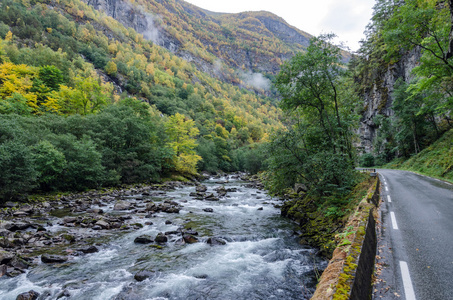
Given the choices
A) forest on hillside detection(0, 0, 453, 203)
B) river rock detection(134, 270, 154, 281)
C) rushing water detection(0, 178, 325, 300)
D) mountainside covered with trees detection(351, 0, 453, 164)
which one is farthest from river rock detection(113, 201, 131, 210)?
mountainside covered with trees detection(351, 0, 453, 164)

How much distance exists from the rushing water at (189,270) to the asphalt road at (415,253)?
2.86 metres

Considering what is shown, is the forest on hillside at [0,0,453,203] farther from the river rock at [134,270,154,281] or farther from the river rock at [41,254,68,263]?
the river rock at [41,254,68,263]

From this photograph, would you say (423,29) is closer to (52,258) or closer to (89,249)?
(89,249)

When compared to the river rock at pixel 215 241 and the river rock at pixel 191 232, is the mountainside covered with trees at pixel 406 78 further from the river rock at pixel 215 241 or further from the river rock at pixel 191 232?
the river rock at pixel 191 232

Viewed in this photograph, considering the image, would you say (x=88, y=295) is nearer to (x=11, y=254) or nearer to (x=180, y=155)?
(x=11, y=254)

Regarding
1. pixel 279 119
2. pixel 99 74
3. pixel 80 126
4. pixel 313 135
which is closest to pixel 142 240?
pixel 313 135

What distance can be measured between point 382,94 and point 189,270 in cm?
5635

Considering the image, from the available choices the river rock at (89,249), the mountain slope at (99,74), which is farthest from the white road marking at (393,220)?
the mountain slope at (99,74)

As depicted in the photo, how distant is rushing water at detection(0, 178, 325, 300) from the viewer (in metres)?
6.91

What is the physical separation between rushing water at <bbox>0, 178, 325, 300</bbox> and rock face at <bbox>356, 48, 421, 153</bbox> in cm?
3860

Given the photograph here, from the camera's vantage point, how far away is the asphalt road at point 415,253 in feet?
13.2

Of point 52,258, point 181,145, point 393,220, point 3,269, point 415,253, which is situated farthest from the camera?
point 181,145

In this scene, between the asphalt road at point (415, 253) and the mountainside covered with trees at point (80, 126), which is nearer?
the asphalt road at point (415, 253)

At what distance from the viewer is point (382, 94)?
157 ft
